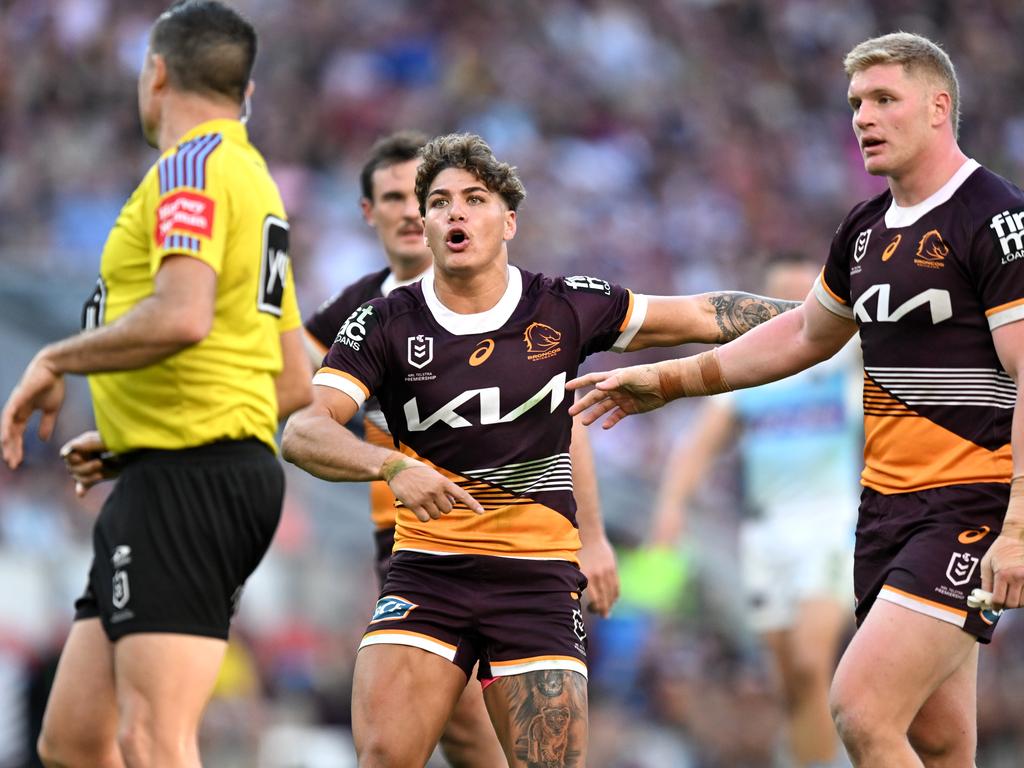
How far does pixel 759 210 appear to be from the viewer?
18312 mm

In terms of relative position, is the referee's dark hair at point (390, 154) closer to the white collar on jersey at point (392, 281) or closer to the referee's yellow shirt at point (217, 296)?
the white collar on jersey at point (392, 281)

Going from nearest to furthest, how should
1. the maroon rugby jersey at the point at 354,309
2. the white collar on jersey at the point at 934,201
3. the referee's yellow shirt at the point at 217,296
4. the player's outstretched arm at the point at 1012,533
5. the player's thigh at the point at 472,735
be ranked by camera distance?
the player's outstretched arm at the point at 1012,533 < the referee's yellow shirt at the point at 217,296 < the white collar on jersey at the point at 934,201 < the player's thigh at the point at 472,735 < the maroon rugby jersey at the point at 354,309

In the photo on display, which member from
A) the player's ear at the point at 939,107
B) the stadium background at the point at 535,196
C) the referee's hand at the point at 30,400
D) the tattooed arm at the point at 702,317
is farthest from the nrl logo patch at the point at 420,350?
the stadium background at the point at 535,196

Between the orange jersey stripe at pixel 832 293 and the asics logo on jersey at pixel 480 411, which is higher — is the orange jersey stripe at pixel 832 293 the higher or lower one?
the higher one

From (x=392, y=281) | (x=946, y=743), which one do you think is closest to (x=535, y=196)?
(x=392, y=281)

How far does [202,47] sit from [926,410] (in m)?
2.73

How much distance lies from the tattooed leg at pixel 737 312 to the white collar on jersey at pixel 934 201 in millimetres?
733

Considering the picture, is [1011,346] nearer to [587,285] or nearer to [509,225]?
[587,285]

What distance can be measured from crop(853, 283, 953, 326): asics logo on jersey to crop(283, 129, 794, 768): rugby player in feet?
2.16

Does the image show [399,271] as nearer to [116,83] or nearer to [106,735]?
[106,735]

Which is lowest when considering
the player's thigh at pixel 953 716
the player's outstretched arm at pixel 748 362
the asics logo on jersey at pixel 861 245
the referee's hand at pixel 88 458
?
the player's thigh at pixel 953 716

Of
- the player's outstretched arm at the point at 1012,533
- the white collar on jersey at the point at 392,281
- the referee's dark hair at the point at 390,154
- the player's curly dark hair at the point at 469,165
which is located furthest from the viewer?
the referee's dark hair at the point at 390,154

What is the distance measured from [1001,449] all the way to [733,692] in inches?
265

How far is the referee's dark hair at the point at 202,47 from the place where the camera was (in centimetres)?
561
